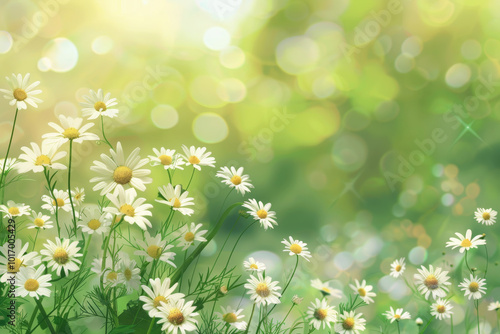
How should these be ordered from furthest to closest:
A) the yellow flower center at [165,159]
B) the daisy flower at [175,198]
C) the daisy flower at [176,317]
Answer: the yellow flower center at [165,159] < the daisy flower at [175,198] < the daisy flower at [176,317]

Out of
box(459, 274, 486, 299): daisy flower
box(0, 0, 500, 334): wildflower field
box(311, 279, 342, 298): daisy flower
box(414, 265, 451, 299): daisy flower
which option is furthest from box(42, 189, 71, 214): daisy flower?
box(459, 274, 486, 299): daisy flower

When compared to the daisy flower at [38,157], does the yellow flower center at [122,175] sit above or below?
below

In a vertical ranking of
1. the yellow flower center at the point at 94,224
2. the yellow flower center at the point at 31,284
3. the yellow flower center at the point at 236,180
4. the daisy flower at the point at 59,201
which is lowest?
the yellow flower center at the point at 31,284

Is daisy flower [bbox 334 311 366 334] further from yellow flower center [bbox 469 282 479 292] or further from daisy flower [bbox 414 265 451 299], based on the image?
yellow flower center [bbox 469 282 479 292]

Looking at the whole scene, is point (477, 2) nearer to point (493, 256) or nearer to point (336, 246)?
point (493, 256)

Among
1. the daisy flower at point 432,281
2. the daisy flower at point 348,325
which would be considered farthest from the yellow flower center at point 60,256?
the daisy flower at point 432,281

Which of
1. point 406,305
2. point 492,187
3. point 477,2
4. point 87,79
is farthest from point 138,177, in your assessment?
point 477,2

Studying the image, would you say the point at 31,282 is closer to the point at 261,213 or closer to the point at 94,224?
the point at 94,224

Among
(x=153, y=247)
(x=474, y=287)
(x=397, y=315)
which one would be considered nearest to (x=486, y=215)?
(x=474, y=287)

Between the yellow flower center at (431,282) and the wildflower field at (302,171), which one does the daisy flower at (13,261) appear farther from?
the yellow flower center at (431,282)
